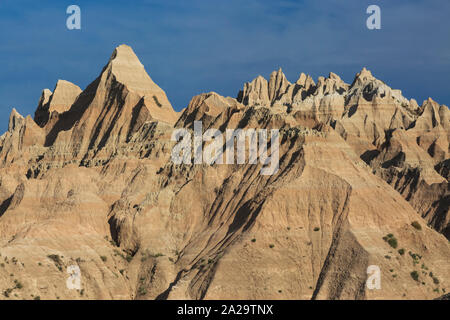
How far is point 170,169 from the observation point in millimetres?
129625

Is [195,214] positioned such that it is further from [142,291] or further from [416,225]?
[416,225]

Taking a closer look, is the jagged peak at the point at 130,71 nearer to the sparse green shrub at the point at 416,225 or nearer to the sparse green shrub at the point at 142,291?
the sparse green shrub at the point at 142,291

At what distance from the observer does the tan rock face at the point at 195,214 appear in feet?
342

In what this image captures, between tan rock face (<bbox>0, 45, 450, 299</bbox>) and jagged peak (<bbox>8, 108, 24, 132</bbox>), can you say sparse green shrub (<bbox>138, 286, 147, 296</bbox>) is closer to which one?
tan rock face (<bbox>0, 45, 450, 299</bbox>)

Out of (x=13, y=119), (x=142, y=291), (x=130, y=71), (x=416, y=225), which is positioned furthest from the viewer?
→ (x=13, y=119)

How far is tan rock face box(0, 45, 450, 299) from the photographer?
104 metres

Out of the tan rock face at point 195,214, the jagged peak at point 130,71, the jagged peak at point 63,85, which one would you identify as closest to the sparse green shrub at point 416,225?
the tan rock face at point 195,214

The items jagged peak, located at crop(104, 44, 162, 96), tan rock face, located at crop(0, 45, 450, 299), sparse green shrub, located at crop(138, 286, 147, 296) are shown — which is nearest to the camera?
tan rock face, located at crop(0, 45, 450, 299)

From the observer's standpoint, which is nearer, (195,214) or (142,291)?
(142,291)

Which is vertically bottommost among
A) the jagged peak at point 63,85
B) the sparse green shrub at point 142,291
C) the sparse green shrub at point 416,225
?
the sparse green shrub at point 142,291

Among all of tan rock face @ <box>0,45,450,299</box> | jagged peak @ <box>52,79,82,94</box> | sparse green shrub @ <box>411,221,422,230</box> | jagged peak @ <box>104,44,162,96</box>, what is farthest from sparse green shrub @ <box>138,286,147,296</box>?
jagged peak @ <box>52,79,82,94</box>

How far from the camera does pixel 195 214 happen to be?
400ft

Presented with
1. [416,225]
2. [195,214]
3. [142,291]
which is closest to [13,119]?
[195,214]
